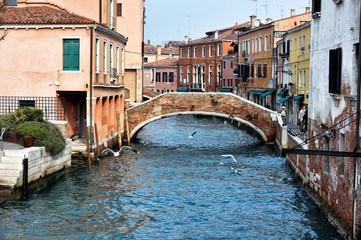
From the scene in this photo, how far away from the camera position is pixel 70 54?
21.5 m

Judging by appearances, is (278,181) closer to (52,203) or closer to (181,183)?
(181,183)

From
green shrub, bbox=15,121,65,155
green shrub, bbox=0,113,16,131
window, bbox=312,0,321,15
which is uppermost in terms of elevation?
window, bbox=312,0,321,15

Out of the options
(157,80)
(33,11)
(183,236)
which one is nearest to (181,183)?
(183,236)

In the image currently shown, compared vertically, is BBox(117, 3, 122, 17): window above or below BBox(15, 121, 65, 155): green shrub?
above

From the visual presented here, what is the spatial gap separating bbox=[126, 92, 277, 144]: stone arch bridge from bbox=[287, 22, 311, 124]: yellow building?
333 cm

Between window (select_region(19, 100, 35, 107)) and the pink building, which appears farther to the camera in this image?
the pink building

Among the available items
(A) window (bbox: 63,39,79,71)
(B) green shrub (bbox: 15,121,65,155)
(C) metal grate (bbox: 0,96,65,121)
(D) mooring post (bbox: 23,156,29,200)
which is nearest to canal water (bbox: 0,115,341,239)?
(D) mooring post (bbox: 23,156,29,200)

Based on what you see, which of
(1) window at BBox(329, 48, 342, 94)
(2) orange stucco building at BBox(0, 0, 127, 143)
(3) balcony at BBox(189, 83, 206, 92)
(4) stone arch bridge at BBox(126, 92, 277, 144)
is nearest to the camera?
(1) window at BBox(329, 48, 342, 94)

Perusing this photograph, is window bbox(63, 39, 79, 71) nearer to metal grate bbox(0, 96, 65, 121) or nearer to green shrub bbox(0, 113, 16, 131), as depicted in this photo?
metal grate bbox(0, 96, 65, 121)

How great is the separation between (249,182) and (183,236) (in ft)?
22.1

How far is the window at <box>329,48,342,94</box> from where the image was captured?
39.3 feet

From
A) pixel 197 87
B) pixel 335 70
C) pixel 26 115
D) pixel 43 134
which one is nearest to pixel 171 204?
pixel 43 134

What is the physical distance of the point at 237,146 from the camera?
93.6ft

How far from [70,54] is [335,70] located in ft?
40.0
